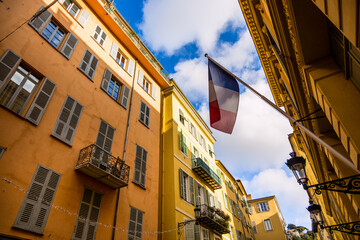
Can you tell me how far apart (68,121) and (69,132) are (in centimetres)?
46

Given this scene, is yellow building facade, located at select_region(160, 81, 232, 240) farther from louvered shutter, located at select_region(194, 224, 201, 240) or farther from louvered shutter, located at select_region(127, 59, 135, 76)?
Result: louvered shutter, located at select_region(127, 59, 135, 76)

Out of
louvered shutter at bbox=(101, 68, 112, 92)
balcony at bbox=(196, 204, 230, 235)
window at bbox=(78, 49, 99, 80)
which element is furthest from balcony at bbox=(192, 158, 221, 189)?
window at bbox=(78, 49, 99, 80)

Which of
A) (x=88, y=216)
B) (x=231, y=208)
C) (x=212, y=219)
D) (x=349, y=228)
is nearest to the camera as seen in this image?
(x=349, y=228)

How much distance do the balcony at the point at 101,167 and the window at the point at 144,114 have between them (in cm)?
450

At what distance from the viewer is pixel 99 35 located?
42.7 ft

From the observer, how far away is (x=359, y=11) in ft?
7.60

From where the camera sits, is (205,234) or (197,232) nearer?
(197,232)

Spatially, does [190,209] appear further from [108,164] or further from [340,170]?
[340,170]

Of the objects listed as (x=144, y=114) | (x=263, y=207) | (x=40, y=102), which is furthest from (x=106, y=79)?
(x=263, y=207)

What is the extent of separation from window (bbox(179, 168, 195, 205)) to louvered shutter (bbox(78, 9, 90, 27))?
10570 millimetres

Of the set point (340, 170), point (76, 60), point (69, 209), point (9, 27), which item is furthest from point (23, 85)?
point (340, 170)

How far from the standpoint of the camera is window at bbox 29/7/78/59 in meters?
9.26

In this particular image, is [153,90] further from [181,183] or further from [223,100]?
[223,100]

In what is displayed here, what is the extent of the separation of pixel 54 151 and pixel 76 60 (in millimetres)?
4731
